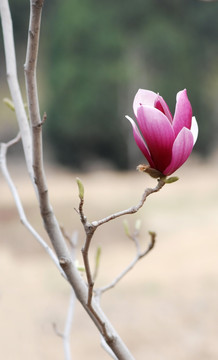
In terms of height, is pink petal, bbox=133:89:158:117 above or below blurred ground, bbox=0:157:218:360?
above

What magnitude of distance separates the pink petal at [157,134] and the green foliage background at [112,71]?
13.5 meters

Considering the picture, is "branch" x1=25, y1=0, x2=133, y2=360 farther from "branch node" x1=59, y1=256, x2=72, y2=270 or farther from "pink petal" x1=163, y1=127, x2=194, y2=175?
"pink petal" x1=163, y1=127, x2=194, y2=175

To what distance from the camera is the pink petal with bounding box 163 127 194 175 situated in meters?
0.67

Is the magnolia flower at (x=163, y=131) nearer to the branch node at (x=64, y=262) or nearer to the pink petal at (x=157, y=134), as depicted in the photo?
the pink petal at (x=157, y=134)

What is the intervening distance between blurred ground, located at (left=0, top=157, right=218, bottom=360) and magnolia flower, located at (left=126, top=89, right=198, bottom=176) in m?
3.24

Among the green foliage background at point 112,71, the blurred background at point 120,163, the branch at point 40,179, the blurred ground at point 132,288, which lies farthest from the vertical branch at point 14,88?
the green foliage background at point 112,71

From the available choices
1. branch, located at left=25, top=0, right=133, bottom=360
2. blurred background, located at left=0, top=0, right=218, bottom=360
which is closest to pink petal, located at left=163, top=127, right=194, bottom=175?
branch, located at left=25, top=0, right=133, bottom=360

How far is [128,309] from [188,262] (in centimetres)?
179

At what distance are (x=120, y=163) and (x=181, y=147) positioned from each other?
14441mm

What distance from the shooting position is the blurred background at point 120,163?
5902 mm

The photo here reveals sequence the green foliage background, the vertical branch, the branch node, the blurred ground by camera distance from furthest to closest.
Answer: the green foliage background
the blurred ground
the vertical branch
the branch node

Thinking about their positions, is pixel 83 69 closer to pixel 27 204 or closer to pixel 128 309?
pixel 27 204

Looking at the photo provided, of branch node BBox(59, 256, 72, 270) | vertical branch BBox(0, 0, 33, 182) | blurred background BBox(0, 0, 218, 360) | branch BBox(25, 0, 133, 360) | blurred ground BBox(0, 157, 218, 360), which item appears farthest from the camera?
blurred background BBox(0, 0, 218, 360)

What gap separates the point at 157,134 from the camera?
671mm
